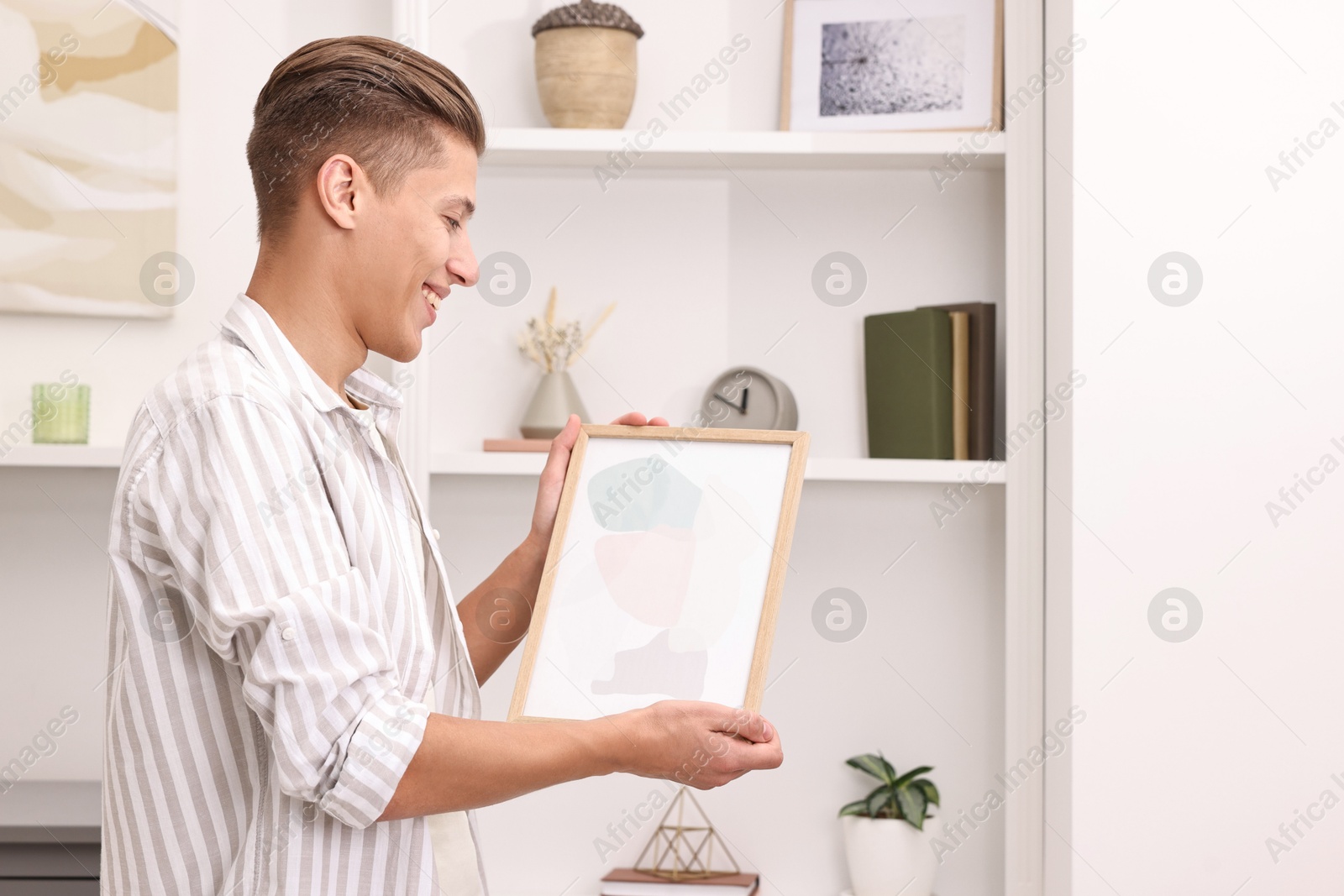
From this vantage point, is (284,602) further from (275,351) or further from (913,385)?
(913,385)

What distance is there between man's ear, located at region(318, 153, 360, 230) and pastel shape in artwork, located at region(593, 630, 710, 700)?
563mm

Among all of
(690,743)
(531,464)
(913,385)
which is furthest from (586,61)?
(690,743)

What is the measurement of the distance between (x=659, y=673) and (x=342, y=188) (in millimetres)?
622

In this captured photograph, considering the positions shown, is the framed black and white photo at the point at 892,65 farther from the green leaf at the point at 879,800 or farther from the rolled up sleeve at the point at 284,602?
the rolled up sleeve at the point at 284,602

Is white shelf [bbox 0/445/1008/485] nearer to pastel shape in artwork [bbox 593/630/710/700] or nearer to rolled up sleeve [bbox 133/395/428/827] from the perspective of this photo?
pastel shape in artwork [bbox 593/630/710/700]

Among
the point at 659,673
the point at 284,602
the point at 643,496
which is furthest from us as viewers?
the point at 643,496

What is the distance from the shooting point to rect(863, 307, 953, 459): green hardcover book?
6.89ft

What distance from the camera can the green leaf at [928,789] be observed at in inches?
83.6

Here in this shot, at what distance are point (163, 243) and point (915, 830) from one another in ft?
6.05

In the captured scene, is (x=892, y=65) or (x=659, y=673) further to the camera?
(x=892, y=65)

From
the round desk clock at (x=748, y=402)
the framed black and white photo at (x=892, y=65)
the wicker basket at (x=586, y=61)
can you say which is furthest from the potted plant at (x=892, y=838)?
the wicker basket at (x=586, y=61)

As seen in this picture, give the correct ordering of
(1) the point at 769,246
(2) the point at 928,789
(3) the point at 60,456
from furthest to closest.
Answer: (1) the point at 769,246 < (2) the point at 928,789 < (3) the point at 60,456

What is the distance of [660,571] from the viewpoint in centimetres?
137
